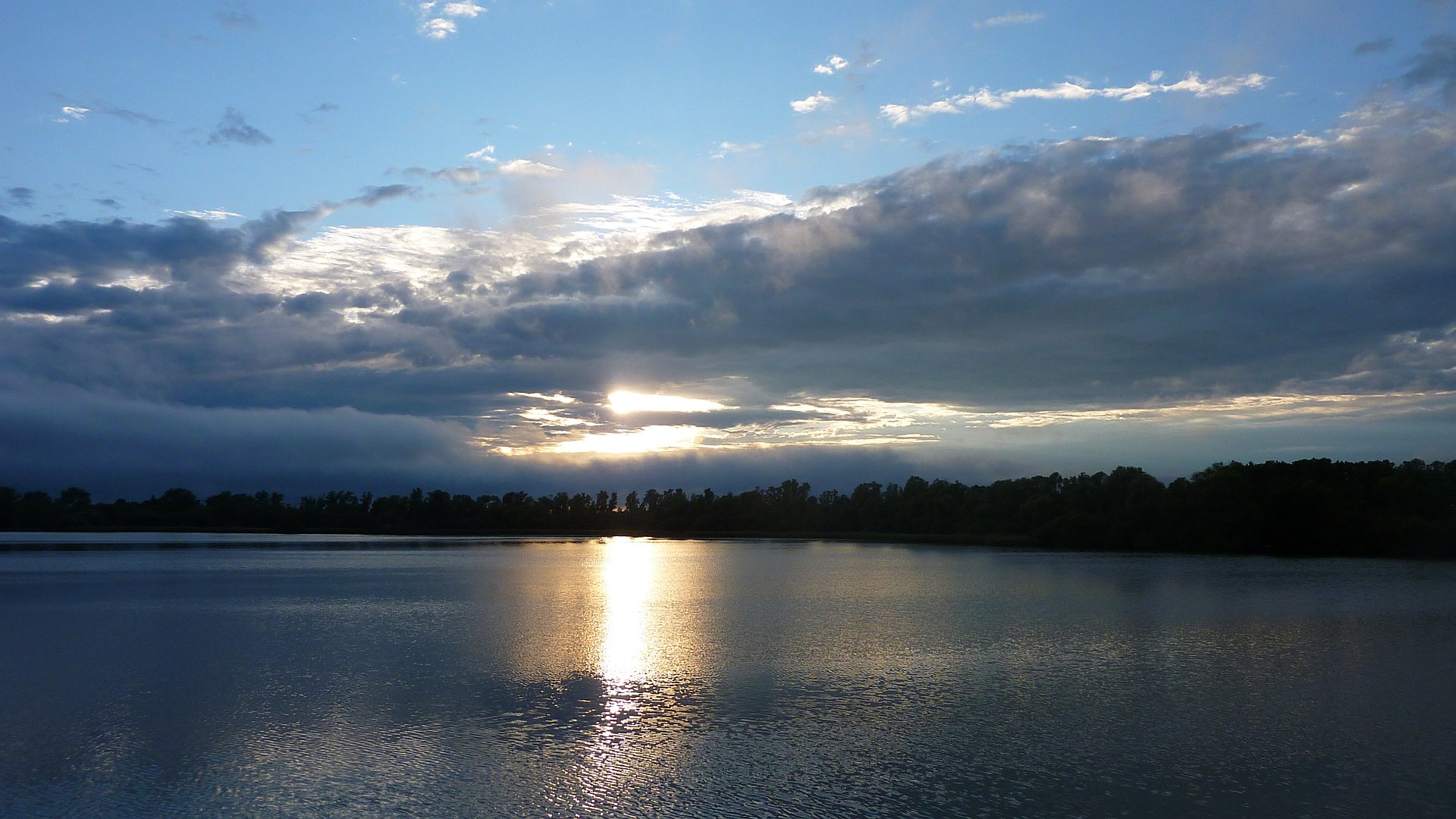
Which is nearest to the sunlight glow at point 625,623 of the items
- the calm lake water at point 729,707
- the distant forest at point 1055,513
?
the calm lake water at point 729,707

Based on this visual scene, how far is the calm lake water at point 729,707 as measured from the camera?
957 centimetres

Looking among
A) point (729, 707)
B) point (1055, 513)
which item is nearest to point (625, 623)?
point (729, 707)

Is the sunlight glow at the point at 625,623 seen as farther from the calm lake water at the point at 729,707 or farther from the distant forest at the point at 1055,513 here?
the distant forest at the point at 1055,513

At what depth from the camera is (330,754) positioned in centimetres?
1088

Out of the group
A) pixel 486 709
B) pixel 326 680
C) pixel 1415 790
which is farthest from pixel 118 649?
pixel 1415 790

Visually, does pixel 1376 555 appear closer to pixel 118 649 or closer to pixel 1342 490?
pixel 1342 490

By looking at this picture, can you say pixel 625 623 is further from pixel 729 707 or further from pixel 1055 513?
pixel 1055 513

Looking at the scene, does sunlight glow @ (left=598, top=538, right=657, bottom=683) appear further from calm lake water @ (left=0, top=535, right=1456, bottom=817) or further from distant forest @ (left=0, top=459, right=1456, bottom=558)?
distant forest @ (left=0, top=459, right=1456, bottom=558)

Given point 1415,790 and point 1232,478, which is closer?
point 1415,790

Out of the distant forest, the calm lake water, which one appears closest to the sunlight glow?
the calm lake water

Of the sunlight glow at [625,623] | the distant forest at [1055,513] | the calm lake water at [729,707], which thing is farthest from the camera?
the distant forest at [1055,513]

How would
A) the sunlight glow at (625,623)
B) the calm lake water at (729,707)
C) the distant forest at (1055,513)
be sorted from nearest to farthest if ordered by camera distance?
1. the calm lake water at (729,707)
2. the sunlight glow at (625,623)
3. the distant forest at (1055,513)

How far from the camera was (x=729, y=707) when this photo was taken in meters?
13.4

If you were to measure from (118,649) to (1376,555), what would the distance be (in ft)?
213
